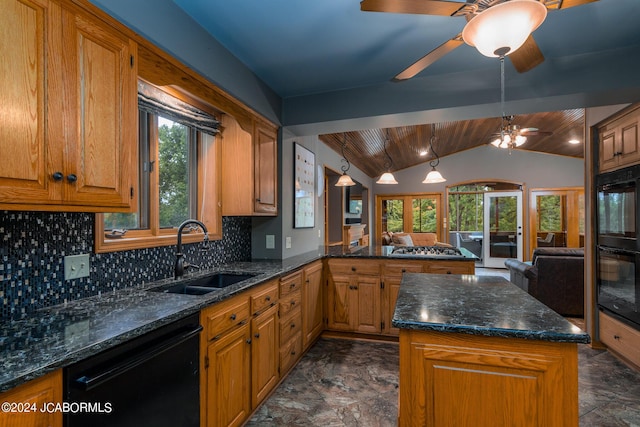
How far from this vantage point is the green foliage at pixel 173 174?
2248 mm

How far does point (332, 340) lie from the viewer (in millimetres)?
3369

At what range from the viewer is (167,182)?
7.54ft

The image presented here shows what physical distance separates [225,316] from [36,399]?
86cm

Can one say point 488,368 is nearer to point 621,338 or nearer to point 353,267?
point 353,267

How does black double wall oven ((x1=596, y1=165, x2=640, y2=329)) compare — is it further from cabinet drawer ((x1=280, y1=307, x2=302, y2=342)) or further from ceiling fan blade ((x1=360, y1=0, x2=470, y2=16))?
cabinet drawer ((x1=280, y1=307, x2=302, y2=342))

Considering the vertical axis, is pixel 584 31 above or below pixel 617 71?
above

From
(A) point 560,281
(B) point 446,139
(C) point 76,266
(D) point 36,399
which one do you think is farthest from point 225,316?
(B) point 446,139

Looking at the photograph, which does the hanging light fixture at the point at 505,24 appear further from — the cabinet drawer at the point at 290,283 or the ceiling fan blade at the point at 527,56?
the cabinet drawer at the point at 290,283

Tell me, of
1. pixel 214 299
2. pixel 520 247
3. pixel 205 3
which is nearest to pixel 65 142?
pixel 214 299

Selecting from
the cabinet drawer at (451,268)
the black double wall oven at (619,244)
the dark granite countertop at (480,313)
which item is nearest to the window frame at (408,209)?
the black double wall oven at (619,244)

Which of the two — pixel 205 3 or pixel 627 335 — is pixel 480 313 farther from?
pixel 627 335

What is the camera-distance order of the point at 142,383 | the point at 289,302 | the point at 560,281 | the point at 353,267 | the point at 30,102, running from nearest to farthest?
the point at 30,102 < the point at 142,383 < the point at 289,302 < the point at 353,267 < the point at 560,281

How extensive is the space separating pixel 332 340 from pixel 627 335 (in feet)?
8.32

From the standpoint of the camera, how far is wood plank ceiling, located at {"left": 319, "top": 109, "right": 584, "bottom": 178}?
16.7 ft
